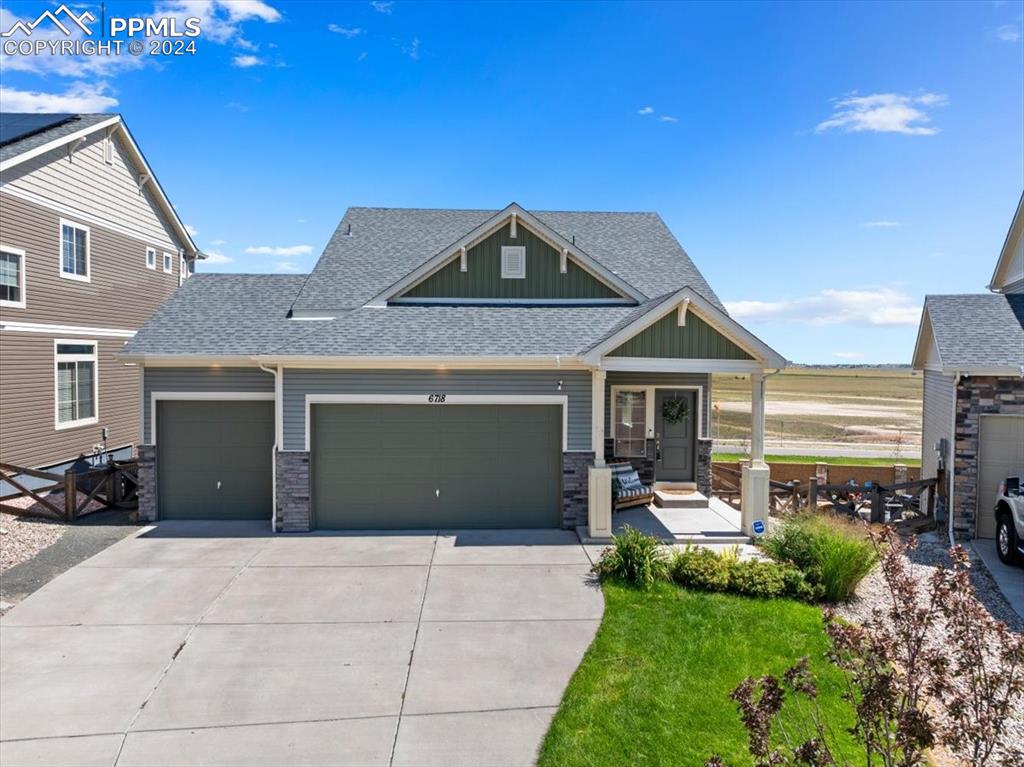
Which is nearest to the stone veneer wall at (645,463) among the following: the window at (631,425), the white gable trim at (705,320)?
the window at (631,425)

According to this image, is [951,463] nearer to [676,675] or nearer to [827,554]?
[827,554]

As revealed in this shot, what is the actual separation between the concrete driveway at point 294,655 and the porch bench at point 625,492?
8.94 ft

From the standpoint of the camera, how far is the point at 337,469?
11.7m

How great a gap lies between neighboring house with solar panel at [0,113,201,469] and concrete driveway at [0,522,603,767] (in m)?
6.57

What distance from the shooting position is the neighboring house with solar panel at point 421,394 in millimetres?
11305

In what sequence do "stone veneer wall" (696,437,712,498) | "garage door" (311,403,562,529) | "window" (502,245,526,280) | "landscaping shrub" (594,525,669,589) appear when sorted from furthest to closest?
"stone veneer wall" (696,437,712,498)
"window" (502,245,526,280)
"garage door" (311,403,562,529)
"landscaping shrub" (594,525,669,589)

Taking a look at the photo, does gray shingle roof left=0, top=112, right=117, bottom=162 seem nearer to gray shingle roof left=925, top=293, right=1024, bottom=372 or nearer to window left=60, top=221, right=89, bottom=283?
window left=60, top=221, right=89, bottom=283

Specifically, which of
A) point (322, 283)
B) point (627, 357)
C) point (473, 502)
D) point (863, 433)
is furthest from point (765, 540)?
point (863, 433)

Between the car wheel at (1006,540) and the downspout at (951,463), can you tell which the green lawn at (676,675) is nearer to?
the car wheel at (1006,540)

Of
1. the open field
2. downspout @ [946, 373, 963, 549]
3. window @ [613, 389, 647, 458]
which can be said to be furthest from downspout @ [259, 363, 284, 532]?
the open field

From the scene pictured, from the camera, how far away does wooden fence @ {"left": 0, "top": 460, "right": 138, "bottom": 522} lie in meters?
12.1

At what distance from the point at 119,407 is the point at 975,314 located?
2111 cm

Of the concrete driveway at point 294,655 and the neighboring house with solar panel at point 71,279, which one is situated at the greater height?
the neighboring house with solar panel at point 71,279

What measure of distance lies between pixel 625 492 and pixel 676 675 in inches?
266
